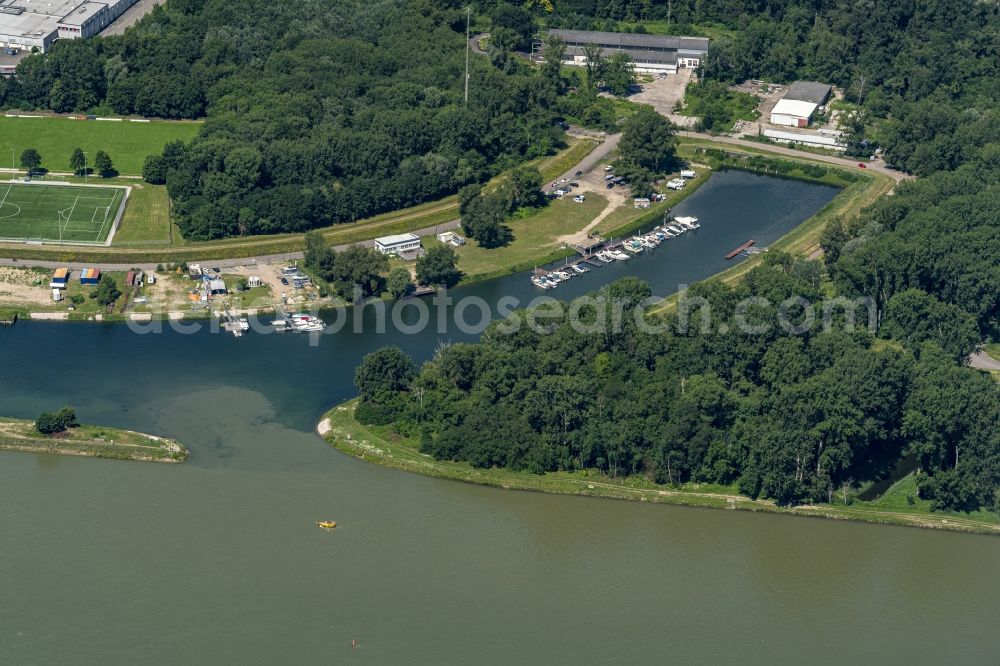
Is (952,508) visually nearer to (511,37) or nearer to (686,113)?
→ (686,113)

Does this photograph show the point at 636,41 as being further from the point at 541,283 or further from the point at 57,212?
the point at 57,212

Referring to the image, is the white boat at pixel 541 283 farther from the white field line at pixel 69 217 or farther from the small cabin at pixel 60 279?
the white field line at pixel 69 217

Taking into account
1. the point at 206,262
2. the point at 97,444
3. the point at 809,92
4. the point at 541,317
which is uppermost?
the point at 809,92

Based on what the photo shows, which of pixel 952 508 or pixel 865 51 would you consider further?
pixel 865 51

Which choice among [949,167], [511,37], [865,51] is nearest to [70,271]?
[511,37]

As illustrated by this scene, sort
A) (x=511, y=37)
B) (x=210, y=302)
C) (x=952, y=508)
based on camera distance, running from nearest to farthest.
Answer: (x=952, y=508), (x=210, y=302), (x=511, y=37)

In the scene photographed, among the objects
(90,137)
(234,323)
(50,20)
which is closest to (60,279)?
(234,323)
